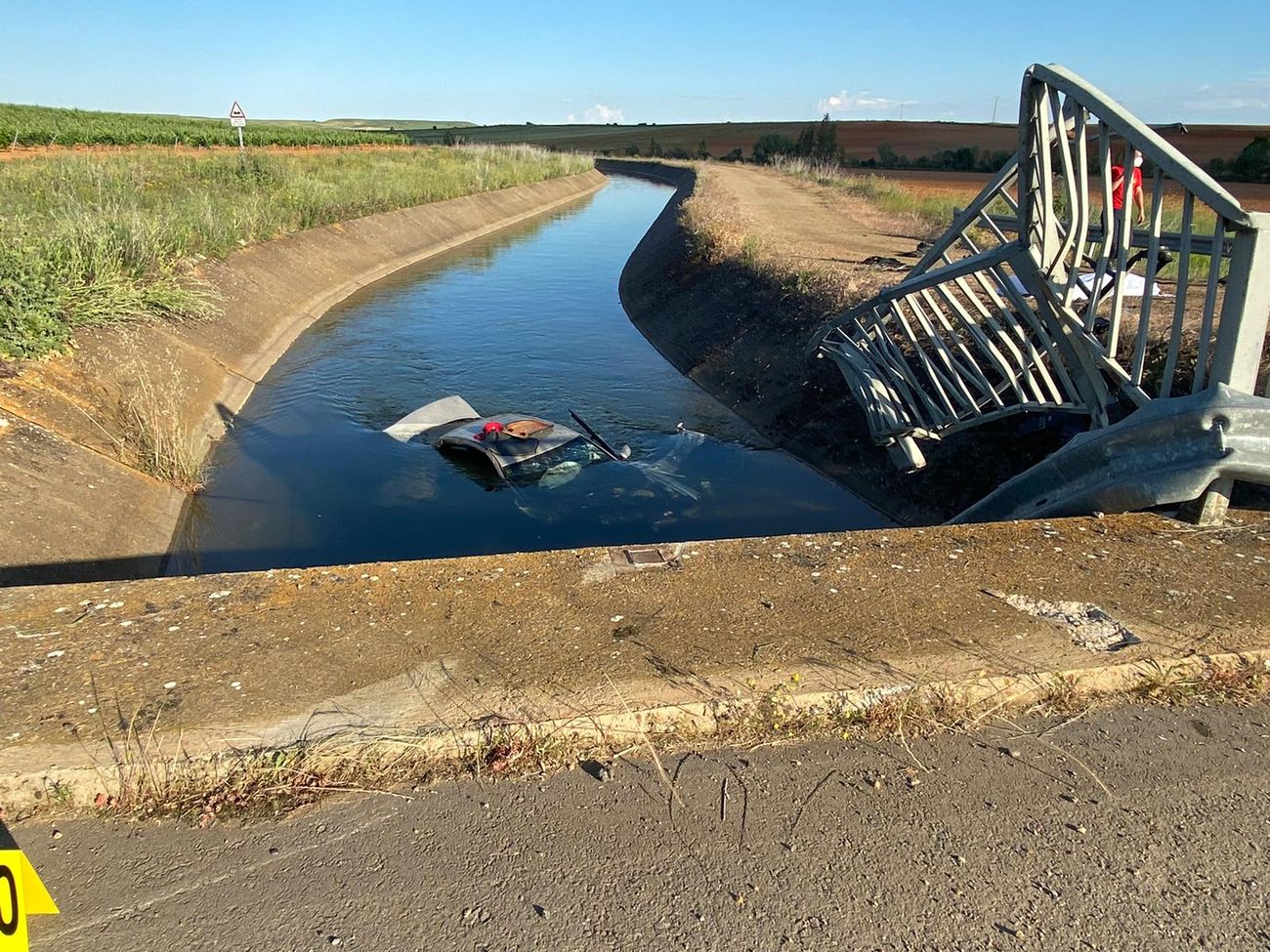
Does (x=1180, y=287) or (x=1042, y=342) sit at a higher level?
(x=1180, y=287)

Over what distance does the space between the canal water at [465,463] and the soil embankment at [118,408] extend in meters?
0.39

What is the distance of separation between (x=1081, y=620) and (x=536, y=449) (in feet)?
20.6

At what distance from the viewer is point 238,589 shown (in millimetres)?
3953

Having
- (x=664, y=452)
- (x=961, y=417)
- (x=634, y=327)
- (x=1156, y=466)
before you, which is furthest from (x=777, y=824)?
(x=634, y=327)

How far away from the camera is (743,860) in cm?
265

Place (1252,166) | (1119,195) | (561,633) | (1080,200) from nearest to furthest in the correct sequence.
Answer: (561,633), (1080,200), (1119,195), (1252,166)

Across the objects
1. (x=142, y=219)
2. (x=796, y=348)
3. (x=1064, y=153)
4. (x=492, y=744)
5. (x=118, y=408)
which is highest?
(x=1064, y=153)

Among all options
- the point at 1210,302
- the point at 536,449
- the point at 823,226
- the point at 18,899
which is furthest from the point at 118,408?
the point at 823,226

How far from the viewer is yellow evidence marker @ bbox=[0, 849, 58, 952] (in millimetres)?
2206

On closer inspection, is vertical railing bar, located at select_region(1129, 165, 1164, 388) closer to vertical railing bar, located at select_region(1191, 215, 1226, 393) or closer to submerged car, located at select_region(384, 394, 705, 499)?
vertical railing bar, located at select_region(1191, 215, 1226, 393)

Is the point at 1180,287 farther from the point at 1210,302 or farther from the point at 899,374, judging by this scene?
the point at 899,374

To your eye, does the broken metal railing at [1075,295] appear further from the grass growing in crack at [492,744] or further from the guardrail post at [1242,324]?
the grass growing in crack at [492,744]

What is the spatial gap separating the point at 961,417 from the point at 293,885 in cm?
656

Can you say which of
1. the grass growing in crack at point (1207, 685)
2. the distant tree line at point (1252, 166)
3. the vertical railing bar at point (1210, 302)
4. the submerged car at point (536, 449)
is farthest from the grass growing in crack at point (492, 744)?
the distant tree line at point (1252, 166)
